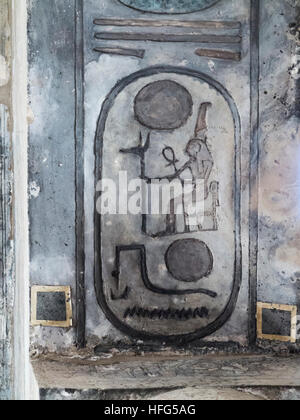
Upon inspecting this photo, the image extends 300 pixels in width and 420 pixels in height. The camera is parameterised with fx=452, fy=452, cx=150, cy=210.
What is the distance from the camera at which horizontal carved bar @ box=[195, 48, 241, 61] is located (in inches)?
123

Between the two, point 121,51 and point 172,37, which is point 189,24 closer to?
point 172,37

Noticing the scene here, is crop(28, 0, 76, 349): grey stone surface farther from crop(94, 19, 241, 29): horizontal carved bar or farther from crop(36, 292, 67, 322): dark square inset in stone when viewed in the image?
crop(94, 19, 241, 29): horizontal carved bar

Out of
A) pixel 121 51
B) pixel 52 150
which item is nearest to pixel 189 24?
pixel 121 51

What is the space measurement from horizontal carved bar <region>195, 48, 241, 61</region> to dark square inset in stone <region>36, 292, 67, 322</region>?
1.93 meters

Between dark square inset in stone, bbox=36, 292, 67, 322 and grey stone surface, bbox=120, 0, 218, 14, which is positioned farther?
dark square inset in stone, bbox=36, 292, 67, 322

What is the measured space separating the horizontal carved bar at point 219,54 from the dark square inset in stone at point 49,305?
193 centimetres

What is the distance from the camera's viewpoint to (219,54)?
313 centimetres

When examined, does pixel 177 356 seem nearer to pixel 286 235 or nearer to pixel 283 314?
pixel 283 314

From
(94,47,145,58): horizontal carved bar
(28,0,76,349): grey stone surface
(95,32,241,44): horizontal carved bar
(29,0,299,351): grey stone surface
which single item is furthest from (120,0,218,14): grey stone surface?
(28,0,76,349): grey stone surface

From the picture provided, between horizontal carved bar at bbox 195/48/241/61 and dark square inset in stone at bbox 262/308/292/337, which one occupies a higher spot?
horizontal carved bar at bbox 195/48/241/61

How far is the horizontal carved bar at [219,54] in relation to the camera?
10.3ft

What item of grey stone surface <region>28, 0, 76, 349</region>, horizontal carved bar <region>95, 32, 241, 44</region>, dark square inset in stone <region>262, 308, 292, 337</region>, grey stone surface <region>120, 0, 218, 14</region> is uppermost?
grey stone surface <region>120, 0, 218, 14</region>

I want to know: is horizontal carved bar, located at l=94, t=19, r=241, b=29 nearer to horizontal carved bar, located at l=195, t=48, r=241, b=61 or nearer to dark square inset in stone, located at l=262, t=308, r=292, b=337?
horizontal carved bar, located at l=195, t=48, r=241, b=61

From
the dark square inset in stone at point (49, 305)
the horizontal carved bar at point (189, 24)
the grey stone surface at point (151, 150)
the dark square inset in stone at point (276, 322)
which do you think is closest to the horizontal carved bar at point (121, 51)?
the grey stone surface at point (151, 150)
